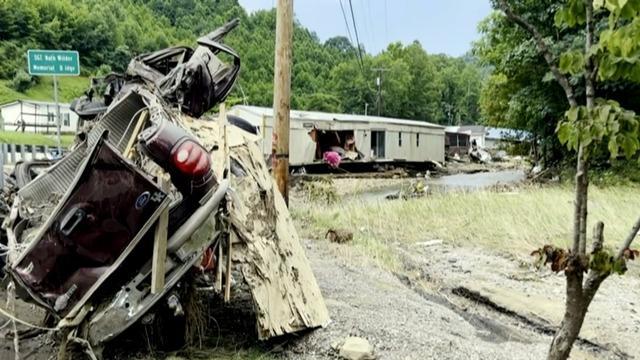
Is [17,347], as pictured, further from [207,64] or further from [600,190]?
[600,190]

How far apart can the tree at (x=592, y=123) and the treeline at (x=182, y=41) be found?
1908 inches

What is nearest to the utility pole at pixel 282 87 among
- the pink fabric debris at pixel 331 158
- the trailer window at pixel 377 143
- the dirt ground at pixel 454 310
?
the dirt ground at pixel 454 310

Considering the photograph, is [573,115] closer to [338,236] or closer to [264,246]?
[264,246]

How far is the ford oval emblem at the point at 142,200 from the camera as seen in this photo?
3.08 metres

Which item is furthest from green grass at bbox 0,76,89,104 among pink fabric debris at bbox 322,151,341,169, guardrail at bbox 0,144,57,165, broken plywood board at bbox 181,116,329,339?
broken plywood board at bbox 181,116,329,339

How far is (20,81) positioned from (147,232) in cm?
6290

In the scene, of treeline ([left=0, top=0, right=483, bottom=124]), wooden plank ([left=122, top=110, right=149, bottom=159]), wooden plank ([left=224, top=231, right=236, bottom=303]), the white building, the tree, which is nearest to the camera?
the tree

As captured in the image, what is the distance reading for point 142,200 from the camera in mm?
3086

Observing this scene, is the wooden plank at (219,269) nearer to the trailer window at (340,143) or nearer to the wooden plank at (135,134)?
the wooden plank at (135,134)

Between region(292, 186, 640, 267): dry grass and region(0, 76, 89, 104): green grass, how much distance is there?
46.5m

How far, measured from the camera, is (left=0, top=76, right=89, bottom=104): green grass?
53312mm

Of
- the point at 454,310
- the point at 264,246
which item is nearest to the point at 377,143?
the point at 454,310

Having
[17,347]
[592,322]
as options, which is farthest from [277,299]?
[592,322]

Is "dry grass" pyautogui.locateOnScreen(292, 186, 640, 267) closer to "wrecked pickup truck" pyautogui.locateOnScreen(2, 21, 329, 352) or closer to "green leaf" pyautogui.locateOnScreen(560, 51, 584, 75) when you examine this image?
"wrecked pickup truck" pyautogui.locateOnScreen(2, 21, 329, 352)
